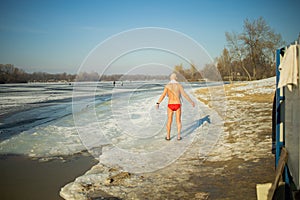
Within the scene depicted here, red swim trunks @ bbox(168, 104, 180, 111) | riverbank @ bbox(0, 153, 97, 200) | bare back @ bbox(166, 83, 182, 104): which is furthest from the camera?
red swim trunks @ bbox(168, 104, 180, 111)

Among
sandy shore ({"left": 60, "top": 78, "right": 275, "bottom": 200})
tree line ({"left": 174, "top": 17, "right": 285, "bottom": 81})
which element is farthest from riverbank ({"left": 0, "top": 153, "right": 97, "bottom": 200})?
tree line ({"left": 174, "top": 17, "right": 285, "bottom": 81})

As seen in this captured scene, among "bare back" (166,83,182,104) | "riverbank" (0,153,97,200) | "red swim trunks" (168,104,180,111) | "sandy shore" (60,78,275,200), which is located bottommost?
"riverbank" (0,153,97,200)

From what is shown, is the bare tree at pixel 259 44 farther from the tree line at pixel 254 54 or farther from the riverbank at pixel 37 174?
the riverbank at pixel 37 174

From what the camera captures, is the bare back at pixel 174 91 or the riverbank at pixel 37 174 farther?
the bare back at pixel 174 91

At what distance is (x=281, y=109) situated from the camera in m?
3.99

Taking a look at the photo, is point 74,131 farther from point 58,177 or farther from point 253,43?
point 253,43

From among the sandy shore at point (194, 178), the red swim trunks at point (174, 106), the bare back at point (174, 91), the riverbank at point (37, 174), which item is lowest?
the riverbank at point (37, 174)

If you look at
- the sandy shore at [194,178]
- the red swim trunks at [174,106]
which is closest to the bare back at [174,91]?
the red swim trunks at [174,106]

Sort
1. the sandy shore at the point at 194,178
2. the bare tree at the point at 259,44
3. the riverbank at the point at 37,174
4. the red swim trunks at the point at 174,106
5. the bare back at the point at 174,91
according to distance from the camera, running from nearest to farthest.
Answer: the sandy shore at the point at 194,178, the riverbank at the point at 37,174, the bare back at the point at 174,91, the red swim trunks at the point at 174,106, the bare tree at the point at 259,44

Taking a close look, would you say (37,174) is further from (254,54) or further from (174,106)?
(254,54)

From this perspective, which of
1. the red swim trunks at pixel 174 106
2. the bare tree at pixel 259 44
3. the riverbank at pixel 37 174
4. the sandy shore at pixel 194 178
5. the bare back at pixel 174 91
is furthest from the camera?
the bare tree at pixel 259 44

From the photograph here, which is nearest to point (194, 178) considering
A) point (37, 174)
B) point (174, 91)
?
point (37, 174)

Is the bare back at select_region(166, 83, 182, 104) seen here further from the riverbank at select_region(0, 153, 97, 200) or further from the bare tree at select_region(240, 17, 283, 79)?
the bare tree at select_region(240, 17, 283, 79)

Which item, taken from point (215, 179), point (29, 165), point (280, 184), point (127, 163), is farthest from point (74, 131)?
point (280, 184)
